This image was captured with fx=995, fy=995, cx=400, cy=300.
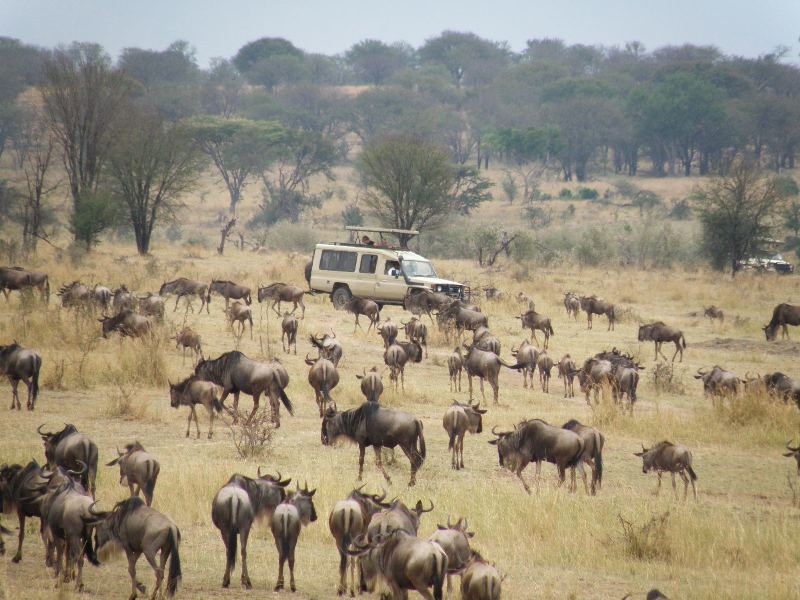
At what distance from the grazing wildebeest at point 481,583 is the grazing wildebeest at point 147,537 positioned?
6.22 feet

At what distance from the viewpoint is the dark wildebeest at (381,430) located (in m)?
10.0

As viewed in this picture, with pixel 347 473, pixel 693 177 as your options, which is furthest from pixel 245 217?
pixel 347 473

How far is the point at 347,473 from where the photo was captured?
1046 cm

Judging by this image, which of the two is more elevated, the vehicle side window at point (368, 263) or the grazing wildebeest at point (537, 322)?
the vehicle side window at point (368, 263)

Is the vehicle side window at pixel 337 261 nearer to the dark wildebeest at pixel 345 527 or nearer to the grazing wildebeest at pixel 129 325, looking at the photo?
the grazing wildebeest at pixel 129 325

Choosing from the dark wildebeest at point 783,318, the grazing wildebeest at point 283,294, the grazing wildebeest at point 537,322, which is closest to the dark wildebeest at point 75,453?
the grazing wildebeest at point 537,322

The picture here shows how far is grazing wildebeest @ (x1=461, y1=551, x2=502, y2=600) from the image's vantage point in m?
5.76

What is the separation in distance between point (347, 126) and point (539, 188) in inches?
728

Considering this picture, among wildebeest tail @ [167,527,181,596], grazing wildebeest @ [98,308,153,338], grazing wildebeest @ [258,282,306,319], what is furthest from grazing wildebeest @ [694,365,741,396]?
grazing wildebeest @ [258,282,306,319]

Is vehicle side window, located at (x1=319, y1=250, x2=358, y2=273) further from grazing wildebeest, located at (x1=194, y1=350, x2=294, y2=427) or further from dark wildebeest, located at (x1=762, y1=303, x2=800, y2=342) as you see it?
grazing wildebeest, located at (x1=194, y1=350, x2=294, y2=427)

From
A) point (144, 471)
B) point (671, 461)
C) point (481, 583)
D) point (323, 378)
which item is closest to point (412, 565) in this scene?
point (481, 583)

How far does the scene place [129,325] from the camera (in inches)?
685

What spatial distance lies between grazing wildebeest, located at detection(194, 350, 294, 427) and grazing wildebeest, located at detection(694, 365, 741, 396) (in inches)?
263

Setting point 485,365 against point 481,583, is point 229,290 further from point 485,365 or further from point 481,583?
point 481,583
